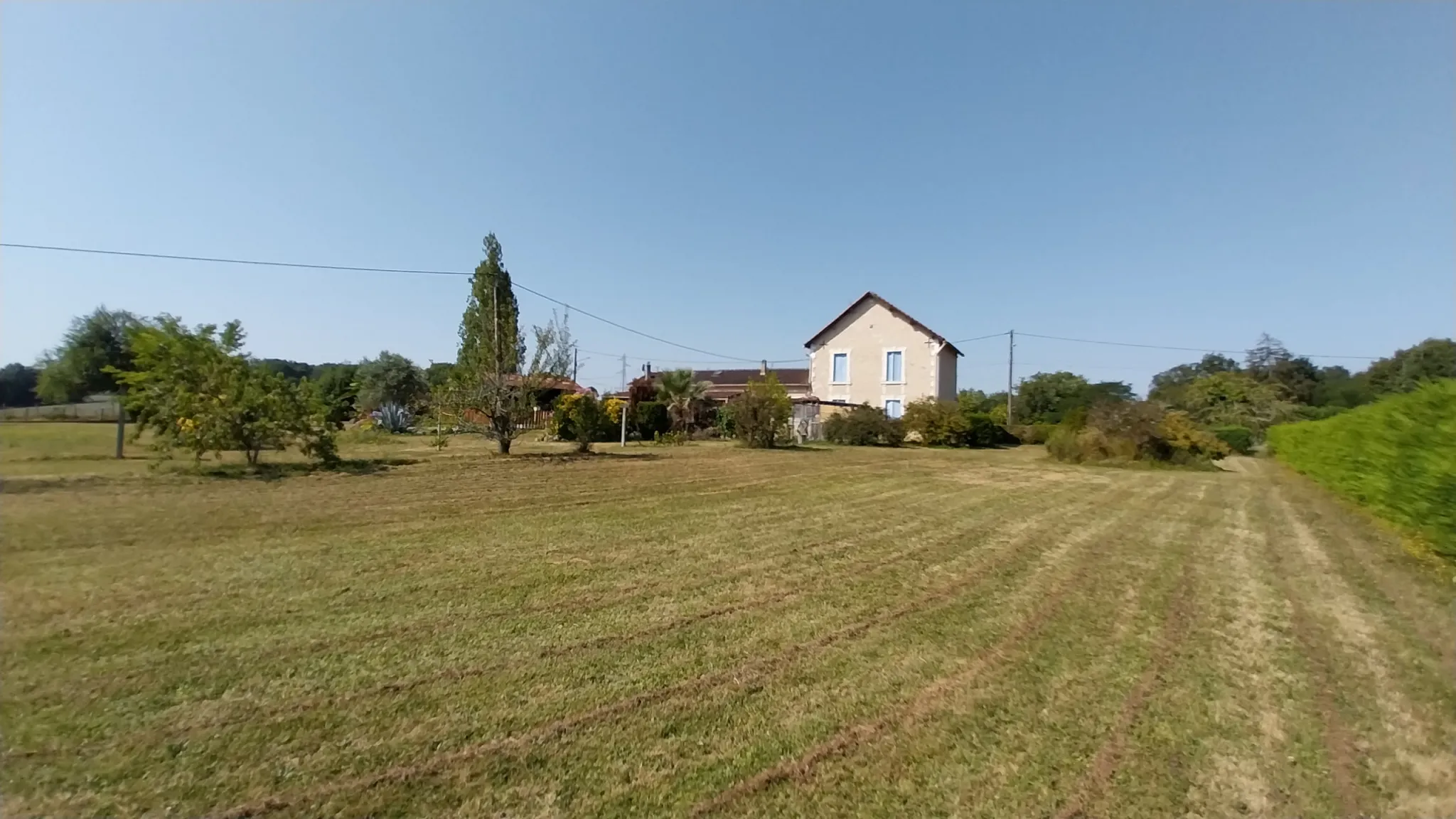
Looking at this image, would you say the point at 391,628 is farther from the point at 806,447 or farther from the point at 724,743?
the point at 806,447

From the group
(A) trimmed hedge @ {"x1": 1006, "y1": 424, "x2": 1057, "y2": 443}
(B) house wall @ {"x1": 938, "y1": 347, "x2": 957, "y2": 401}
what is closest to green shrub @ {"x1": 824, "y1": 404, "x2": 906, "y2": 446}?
(B) house wall @ {"x1": 938, "y1": 347, "x2": 957, "y2": 401}

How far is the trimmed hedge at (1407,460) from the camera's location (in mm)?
6391

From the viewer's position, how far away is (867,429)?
28.2 m

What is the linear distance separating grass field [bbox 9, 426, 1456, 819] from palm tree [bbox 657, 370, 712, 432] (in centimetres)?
2103

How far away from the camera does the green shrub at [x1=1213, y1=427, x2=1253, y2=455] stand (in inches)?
1200

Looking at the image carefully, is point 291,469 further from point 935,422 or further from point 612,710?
point 935,422

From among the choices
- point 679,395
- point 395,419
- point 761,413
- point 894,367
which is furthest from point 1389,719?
point 395,419

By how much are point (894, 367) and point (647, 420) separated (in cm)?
1461

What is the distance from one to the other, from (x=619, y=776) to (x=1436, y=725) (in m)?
4.05

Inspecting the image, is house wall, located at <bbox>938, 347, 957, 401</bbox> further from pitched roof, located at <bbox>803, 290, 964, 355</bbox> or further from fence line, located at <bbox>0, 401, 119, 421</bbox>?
fence line, located at <bbox>0, 401, 119, 421</bbox>

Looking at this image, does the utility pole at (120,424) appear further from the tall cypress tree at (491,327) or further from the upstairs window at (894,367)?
the upstairs window at (894,367)

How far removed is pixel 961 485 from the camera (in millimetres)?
13047

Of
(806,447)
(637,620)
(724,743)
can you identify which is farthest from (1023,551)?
(806,447)

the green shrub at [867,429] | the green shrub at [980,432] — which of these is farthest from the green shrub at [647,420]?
the green shrub at [980,432]
